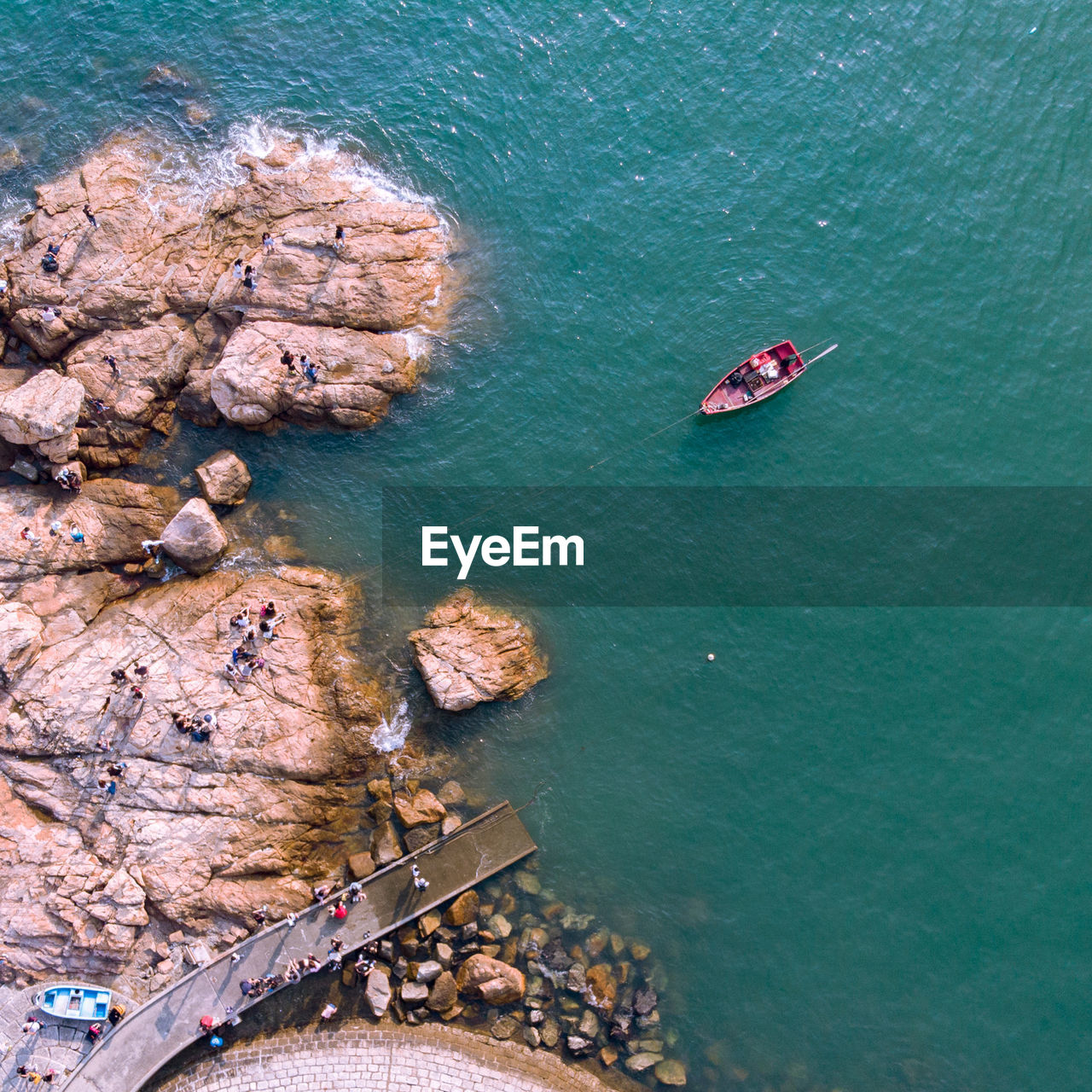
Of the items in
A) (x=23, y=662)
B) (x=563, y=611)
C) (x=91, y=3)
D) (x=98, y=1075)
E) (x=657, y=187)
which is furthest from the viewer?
(x=91, y=3)

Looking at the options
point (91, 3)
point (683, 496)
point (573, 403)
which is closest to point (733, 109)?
point (573, 403)

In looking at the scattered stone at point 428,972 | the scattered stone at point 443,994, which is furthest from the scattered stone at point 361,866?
the scattered stone at point 443,994

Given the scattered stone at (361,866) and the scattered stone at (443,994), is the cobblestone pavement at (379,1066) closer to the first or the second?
the scattered stone at (443,994)

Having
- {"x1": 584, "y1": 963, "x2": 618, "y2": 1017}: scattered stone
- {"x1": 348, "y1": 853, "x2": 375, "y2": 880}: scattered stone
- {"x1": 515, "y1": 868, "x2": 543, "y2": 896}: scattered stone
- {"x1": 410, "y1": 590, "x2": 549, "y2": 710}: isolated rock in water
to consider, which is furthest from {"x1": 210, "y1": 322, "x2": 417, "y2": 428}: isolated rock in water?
{"x1": 584, "y1": 963, "x2": 618, "y2": 1017}: scattered stone

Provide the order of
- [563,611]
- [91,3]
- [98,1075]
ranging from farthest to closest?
[91,3]
[563,611]
[98,1075]

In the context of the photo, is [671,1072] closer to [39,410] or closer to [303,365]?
[303,365]

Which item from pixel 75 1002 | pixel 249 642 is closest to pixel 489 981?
pixel 75 1002

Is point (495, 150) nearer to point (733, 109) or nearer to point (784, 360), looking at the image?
point (733, 109)

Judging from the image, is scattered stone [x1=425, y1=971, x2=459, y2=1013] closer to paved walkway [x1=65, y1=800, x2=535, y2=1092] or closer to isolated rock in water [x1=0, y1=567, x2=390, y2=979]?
paved walkway [x1=65, y1=800, x2=535, y2=1092]
